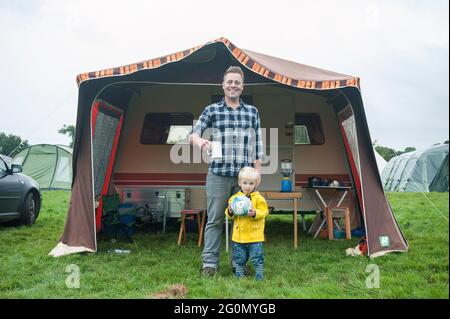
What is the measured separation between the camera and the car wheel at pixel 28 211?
7.29 meters

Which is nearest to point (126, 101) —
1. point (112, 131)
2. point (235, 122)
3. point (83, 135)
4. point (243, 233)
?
point (112, 131)

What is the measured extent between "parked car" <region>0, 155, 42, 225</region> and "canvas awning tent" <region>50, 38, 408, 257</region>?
4.95 ft

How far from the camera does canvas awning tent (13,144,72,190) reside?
15258 millimetres

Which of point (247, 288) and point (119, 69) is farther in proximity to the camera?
point (119, 69)

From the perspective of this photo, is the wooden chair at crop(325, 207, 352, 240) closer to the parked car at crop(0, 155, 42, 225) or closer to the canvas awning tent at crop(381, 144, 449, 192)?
the canvas awning tent at crop(381, 144, 449, 192)

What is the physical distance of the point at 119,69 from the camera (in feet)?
15.8

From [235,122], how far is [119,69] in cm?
161

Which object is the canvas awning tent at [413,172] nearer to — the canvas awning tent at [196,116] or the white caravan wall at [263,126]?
the canvas awning tent at [196,116]

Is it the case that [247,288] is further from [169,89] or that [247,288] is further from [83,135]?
[169,89]

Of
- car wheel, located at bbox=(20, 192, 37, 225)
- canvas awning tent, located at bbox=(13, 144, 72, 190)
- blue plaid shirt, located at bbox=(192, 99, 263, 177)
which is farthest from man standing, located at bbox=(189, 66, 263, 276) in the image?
canvas awning tent, located at bbox=(13, 144, 72, 190)

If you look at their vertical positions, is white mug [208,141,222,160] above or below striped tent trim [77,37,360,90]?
below

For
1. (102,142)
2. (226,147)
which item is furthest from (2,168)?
(226,147)

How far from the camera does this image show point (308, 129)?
272 inches

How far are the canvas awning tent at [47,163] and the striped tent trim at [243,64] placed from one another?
1110 centimetres
